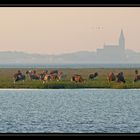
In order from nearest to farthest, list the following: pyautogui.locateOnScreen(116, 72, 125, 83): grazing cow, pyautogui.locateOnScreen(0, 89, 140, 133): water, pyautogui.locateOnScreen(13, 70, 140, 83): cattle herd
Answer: pyautogui.locateOnScreen(0, 89, 140, 133): water < pyautogui.locateOnScreen(116, 72, 125, 83): grazing cow < pyautogui.locateOnScreen(13, 70, 140, 83): cattle herd

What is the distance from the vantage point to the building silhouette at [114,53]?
24.1 meters

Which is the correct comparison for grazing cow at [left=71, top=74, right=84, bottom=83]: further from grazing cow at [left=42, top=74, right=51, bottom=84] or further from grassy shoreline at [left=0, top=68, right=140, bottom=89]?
grazing cow at [left=42, top=74, right=51, bottom=84]

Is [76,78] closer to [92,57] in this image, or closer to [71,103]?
[71,103]

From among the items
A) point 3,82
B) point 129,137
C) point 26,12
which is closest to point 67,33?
point 26,12

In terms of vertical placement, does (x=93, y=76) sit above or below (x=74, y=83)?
above

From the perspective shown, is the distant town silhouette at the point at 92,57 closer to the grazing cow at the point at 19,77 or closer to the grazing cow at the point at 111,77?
the grazing cow at the point at 19,77

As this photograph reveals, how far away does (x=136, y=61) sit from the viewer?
23.3 metres

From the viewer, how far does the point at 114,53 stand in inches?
968

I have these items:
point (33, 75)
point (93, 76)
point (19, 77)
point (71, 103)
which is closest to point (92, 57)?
point (93, 76)

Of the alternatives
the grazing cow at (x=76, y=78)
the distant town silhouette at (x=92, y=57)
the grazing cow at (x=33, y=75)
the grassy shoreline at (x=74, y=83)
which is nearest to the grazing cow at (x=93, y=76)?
the grassy shoreline at (x=74, y=83)

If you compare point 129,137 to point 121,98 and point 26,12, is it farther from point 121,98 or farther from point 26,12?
point 26,12

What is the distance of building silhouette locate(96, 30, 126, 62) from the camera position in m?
24.1

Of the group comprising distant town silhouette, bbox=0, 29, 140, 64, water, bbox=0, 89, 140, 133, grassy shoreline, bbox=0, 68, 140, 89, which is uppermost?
distant town silhouette, bbox=0, 29, 140, 64

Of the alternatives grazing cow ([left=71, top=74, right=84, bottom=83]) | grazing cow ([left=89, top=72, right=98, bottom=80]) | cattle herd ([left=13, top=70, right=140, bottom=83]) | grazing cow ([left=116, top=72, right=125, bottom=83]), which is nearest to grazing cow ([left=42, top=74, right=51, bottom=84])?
cattle herd ([left=13, top=70, right=140, bottom=83])
